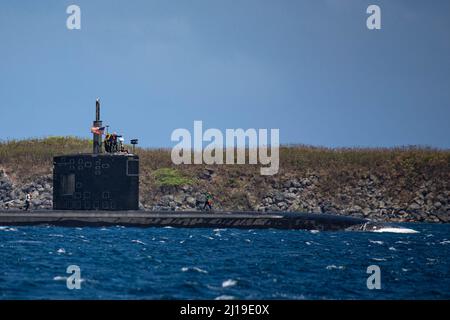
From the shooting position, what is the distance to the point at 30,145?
76438 millimetres

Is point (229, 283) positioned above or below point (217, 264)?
above

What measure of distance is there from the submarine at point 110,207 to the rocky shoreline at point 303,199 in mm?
19320

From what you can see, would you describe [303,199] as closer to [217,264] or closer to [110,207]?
[110,207]

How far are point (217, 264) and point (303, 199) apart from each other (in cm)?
3729

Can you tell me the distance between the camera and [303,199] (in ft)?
211

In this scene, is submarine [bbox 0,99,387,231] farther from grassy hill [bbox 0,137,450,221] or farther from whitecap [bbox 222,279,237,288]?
grassy hill [bbox 0,137,450,221]

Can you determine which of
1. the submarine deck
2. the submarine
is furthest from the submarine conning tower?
the submarine deck

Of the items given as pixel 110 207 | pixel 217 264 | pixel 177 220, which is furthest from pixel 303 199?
pixel 217 264

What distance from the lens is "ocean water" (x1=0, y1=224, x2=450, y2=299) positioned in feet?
72.4

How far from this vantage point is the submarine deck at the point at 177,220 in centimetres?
4131

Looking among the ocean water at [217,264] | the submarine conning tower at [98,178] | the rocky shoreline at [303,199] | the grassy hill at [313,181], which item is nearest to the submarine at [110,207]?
the submarine conning tower at [98,178]
